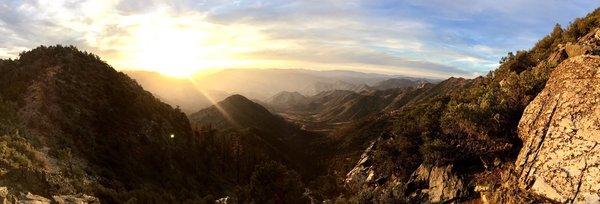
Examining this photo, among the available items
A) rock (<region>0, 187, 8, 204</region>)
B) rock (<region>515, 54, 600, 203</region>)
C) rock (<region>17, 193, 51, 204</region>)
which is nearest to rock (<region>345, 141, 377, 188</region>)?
rock (<region>515, 54, 600, 203</region>)

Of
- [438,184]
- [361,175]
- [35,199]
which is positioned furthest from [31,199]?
[361,175]

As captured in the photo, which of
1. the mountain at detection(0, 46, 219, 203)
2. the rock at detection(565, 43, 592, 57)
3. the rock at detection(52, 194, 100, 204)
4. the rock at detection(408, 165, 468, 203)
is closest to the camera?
the rock at detection(52, 194, 100, 204)

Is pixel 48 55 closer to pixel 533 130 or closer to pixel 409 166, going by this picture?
pixel 409 166

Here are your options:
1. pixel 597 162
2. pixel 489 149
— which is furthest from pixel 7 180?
pixel 597 162

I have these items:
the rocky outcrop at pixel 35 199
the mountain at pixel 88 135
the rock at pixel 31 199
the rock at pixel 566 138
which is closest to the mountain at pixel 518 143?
the rock at pixel 566 138

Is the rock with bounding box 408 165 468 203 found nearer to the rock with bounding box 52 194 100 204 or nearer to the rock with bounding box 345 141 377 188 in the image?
the rock with bounding box 345 141 377 188

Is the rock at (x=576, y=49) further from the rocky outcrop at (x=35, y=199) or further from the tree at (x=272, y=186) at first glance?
the rocky outcrop at (x=35, y=199)

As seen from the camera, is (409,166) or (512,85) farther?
(409,166)
